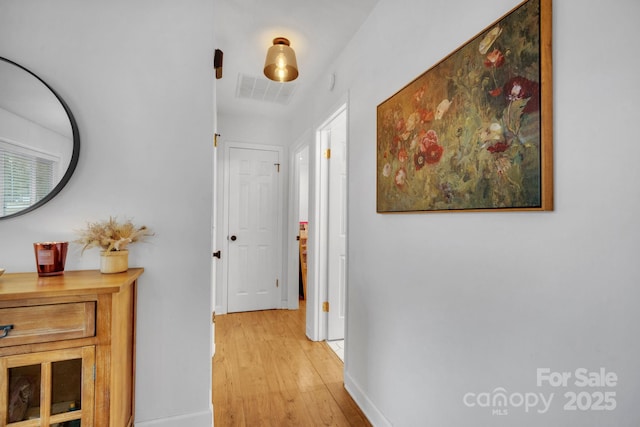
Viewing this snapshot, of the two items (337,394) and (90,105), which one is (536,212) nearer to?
(337,394)

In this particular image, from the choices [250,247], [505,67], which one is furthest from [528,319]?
[250,247]

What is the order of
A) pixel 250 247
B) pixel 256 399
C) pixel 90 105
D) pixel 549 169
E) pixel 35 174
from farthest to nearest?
pixel 250 247
pixel 256 399
pixel 90 105
pixel 35 174
pixel 549 169

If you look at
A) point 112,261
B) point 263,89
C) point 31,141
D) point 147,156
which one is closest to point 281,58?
point 263,89

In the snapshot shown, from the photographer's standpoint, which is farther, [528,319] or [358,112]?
[358,112]

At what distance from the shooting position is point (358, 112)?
6.67ft

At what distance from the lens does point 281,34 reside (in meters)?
2.12

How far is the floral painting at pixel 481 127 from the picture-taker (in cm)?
88

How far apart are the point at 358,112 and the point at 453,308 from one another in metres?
1.38

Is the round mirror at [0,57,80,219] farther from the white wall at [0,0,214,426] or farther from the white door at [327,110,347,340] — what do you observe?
the white door at [327,110,347,340]

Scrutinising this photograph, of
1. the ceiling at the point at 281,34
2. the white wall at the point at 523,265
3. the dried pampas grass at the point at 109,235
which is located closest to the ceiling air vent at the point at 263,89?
the ceiling at the point at 281,34

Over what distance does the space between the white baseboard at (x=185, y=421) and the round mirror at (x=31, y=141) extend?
120 cm

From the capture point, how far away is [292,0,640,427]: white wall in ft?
2.34

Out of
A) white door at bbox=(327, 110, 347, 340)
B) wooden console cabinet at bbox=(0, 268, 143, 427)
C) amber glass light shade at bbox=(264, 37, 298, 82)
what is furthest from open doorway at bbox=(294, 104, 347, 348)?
wooden console cabinet at bbox=(0, 268, 143, 427)

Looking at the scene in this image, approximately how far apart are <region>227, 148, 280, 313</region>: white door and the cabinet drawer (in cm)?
257
